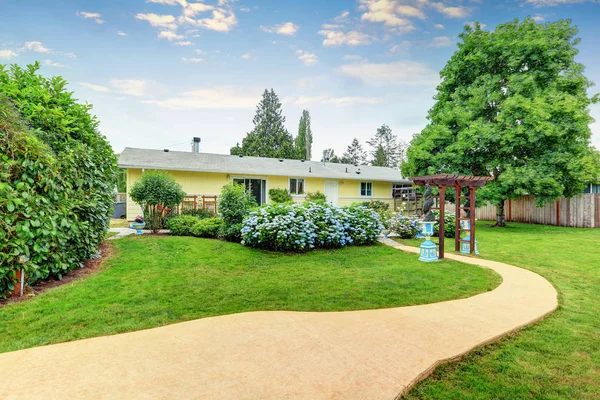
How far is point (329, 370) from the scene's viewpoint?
94.0 inches

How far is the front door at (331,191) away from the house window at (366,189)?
2.08 meters

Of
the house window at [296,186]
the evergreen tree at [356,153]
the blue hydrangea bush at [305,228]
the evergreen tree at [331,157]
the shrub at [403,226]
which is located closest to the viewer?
the blue hydrangea bush at [305,228]

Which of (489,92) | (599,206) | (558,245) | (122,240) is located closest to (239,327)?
(122,240)

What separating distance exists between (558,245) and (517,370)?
360 inches

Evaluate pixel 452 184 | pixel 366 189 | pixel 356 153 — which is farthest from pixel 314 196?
pixel 356 153

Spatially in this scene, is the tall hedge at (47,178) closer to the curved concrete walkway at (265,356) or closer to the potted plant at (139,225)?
the curved concrete walkway at (265,356)

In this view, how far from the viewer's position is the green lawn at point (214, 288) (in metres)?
3.34

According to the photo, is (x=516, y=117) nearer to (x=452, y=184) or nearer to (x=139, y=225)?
(x=452, y=184)

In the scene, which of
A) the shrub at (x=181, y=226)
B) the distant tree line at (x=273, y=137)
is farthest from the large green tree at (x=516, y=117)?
the distant tree line at (x=273, y=137)

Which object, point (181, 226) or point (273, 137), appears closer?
point (181, 226)

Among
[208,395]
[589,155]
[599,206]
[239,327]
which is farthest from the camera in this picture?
[599,206]

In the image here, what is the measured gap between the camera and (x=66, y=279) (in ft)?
16.2

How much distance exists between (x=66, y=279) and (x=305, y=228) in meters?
4.73

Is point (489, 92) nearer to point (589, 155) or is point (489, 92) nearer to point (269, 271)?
point (589, 155)
